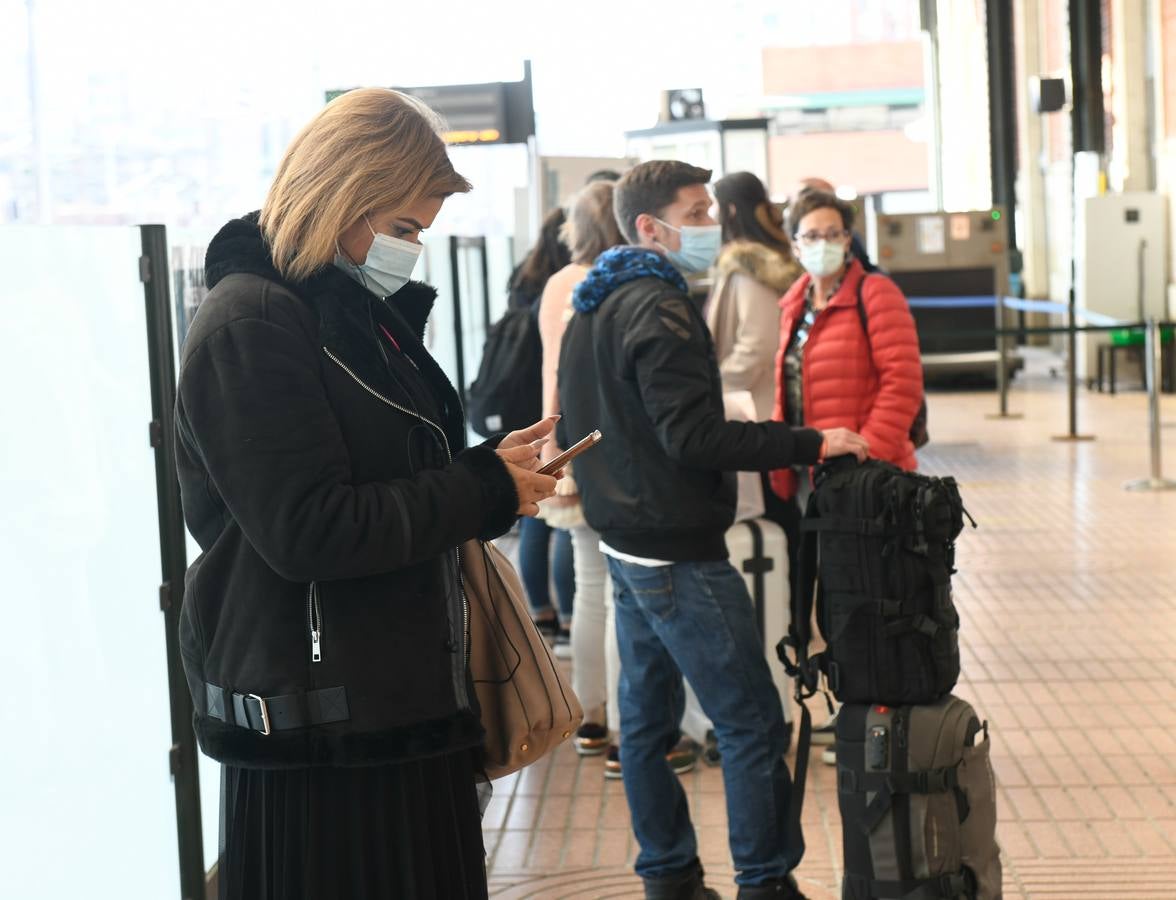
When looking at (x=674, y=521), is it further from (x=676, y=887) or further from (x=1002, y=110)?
(x=1002, y=110)

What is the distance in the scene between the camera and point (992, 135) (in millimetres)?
23719

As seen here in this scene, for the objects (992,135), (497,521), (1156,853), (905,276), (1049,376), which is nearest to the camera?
(497,521)

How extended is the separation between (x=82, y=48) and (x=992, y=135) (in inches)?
863

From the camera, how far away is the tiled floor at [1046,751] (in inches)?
150

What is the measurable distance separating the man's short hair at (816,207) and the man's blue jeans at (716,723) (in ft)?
5.04

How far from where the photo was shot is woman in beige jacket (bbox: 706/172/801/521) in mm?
4848

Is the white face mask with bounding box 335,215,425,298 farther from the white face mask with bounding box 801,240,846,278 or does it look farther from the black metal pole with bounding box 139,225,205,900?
the white face mask with bounding box 801,240,846,278

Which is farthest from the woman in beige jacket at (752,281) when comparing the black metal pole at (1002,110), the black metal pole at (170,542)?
the black metal pole at (1002,110)

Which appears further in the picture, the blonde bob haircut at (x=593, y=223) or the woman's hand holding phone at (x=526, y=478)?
the blonde bob haircut at (x=593, y=223)

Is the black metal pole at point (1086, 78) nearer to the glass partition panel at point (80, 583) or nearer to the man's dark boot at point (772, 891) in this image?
the man's dark boot at point (772, 891)

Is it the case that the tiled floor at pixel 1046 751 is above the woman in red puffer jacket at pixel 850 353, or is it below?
below

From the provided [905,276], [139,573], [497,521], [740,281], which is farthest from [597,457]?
[905,276]

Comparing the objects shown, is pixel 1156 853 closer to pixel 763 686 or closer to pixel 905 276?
pixel 763 686

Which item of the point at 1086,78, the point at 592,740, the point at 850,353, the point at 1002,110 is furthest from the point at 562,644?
the point at 1002,110
